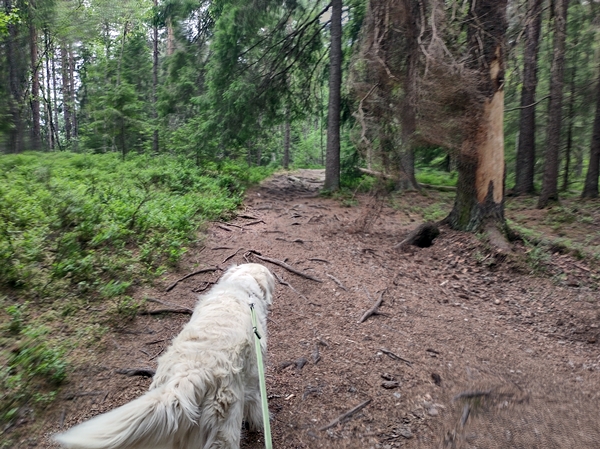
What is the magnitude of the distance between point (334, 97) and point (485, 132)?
783 centimetres

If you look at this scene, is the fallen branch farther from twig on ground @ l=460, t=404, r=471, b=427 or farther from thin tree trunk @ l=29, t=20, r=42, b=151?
thin tree trunk @ l=29, t=20, r=42, b=151

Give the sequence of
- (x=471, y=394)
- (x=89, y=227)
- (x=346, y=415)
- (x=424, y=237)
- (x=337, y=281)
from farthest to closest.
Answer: (x=424, y=237), (x=337, y=281), (x=89, y=227), (x=471, y=394), (x=346, y=415)

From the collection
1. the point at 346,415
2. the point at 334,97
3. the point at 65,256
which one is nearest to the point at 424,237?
the point at 346,415

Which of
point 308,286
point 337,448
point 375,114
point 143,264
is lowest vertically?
point 337,448

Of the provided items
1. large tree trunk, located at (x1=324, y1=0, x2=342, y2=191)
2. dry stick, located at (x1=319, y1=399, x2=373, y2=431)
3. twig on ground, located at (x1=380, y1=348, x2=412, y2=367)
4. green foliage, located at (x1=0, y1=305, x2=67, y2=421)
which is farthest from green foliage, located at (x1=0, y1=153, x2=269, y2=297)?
large tree trunk, located at (x1=324, y1=0, x2=342, y2=191)

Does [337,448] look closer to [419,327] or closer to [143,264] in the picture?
[419,327]

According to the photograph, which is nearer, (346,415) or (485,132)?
(346,415)

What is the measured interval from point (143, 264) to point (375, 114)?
18.8ft

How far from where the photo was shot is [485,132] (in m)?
7.75

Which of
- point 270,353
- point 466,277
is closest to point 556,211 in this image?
point 466,277

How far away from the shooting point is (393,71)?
8352mm

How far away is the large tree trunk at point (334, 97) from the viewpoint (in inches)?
558

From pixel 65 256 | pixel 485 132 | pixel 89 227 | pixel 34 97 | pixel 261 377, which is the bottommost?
pixel 261 377

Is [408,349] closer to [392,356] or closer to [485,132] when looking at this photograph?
[392,356]
